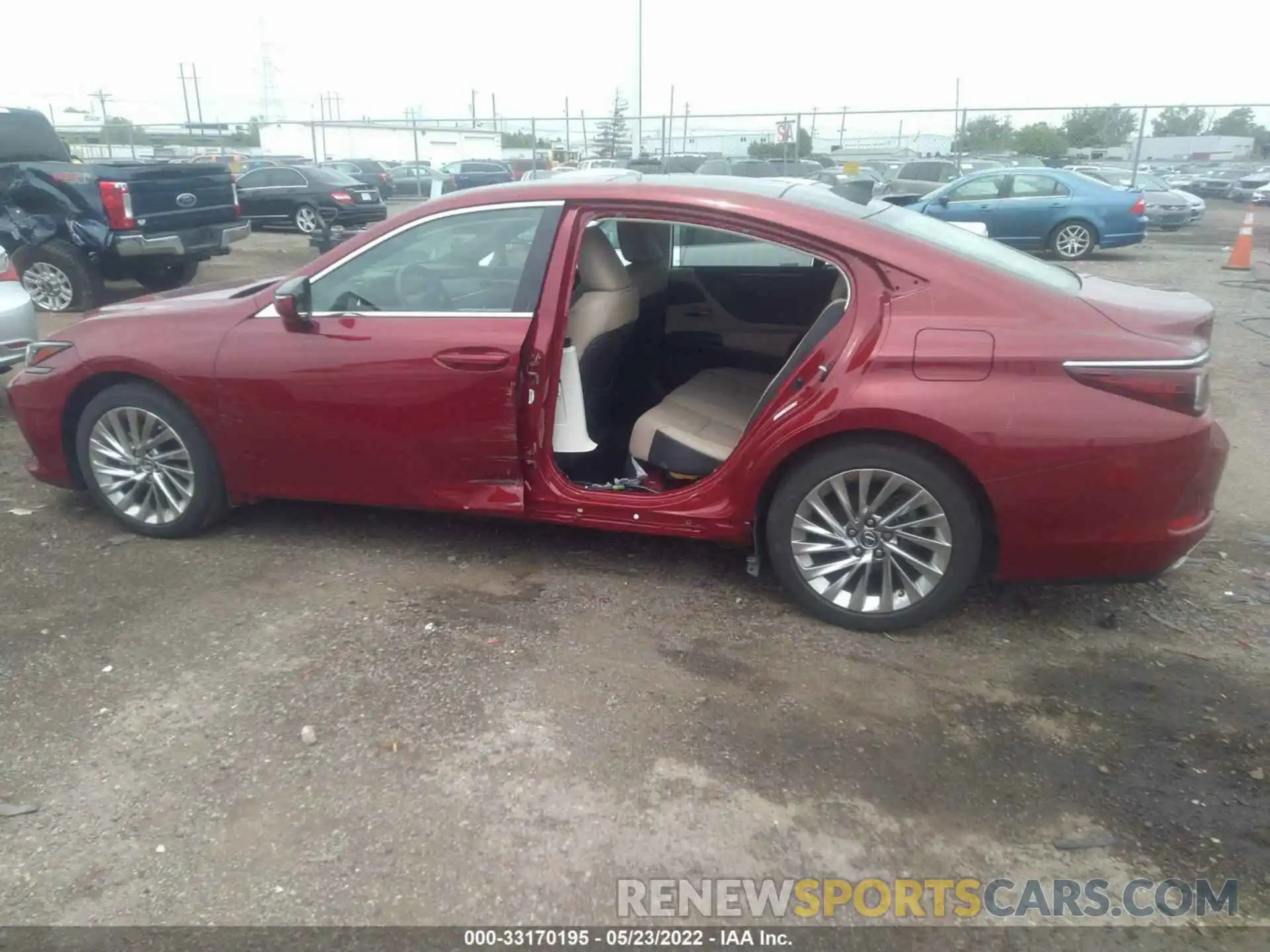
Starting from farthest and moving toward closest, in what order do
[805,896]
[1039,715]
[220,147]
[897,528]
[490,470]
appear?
[220,147], [490,470], [897,528], [1039,715], [805,896]

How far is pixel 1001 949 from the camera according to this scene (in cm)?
230

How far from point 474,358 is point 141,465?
5.78 feet

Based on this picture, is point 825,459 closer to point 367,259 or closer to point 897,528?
point 897,528

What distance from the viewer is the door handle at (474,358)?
3.80 meters

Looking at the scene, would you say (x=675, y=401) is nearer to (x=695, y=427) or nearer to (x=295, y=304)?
(x=695, y=427)

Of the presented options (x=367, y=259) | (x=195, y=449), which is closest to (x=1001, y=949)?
(x=367, y=259)

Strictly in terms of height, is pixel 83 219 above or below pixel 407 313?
below

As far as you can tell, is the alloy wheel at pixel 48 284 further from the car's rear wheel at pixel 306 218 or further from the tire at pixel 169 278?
the car's rear wheel at pixel 306 218

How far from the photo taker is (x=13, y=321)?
20.6 ft

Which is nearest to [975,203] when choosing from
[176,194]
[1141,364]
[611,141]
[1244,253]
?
[1244,253]

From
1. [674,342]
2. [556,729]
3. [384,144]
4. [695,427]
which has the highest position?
[384,144]

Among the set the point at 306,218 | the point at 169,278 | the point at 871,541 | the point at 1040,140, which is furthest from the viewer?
the point at 1040,140

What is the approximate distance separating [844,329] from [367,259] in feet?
6.61

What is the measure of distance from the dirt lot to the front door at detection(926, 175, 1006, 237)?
1242 centimetres
